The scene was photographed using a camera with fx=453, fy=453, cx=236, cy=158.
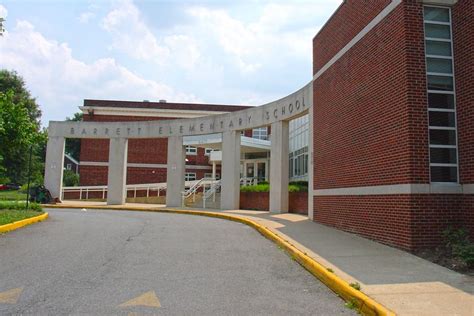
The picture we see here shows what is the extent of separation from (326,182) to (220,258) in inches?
248

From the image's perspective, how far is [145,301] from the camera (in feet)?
20.0

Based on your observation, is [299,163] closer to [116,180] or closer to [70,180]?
[116,180]

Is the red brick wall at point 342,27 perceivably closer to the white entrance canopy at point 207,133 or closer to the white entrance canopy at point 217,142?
the white entrance canopy at point 207,133

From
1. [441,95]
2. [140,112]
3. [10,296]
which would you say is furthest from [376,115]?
[140,112]

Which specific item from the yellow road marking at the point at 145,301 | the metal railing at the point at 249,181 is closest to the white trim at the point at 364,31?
the yellow road marking at the point at 145,301

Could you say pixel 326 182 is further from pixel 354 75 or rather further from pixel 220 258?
pixel 220 258

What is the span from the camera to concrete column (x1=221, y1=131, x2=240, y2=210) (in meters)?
24.2

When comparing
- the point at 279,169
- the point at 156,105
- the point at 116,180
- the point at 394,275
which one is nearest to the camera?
the point at 394,275

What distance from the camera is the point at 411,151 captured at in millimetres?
9516

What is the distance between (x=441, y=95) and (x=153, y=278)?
24.3ft

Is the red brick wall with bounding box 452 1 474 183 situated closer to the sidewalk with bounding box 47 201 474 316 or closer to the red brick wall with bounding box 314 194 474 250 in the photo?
the red brick wall with bounding box 314 194 474 250

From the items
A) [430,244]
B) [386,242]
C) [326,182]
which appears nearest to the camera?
[430,244]

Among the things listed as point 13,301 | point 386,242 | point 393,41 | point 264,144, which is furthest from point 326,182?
point 264,144

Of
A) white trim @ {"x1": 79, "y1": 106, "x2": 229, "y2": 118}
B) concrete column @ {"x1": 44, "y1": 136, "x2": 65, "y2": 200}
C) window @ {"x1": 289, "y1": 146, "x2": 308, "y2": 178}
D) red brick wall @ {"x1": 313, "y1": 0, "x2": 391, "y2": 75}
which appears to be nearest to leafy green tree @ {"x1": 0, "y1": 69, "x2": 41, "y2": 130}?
white trim @ {"x1": 79, "y1": 106, "x2": 229, "y2": 118}
